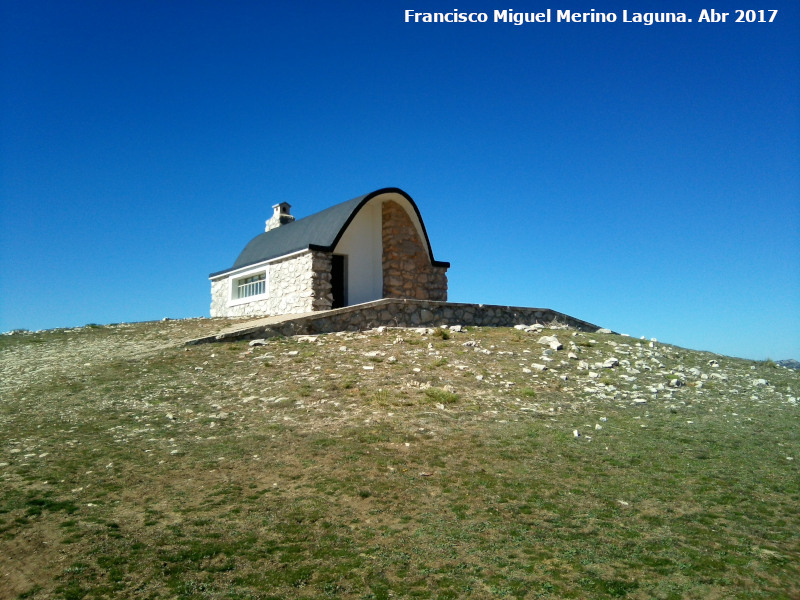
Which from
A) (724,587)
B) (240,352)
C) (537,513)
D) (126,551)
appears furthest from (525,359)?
(126,551)

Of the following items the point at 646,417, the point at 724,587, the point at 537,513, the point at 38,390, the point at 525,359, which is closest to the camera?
the point at 724,587

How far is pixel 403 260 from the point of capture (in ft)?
89.1

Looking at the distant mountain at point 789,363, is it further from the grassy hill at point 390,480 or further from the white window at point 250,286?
the white window at point 250,286

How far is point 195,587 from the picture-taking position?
589 cm

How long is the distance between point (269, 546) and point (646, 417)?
872 cm

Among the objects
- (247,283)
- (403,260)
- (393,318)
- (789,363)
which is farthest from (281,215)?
(789,363)

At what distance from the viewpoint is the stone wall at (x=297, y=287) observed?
75.7ft

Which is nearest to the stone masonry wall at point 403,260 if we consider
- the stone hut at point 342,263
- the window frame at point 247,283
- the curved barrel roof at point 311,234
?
the stone hut at point 342,263

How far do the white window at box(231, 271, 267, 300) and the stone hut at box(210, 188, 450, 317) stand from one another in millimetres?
46

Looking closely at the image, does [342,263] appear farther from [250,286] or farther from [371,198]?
[250,286]

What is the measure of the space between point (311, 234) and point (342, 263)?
1785mm

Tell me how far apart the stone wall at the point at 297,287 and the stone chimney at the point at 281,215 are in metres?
5.25

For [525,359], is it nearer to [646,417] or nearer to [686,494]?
[646,417]

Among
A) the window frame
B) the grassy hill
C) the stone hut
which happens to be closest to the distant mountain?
the grassy hill
